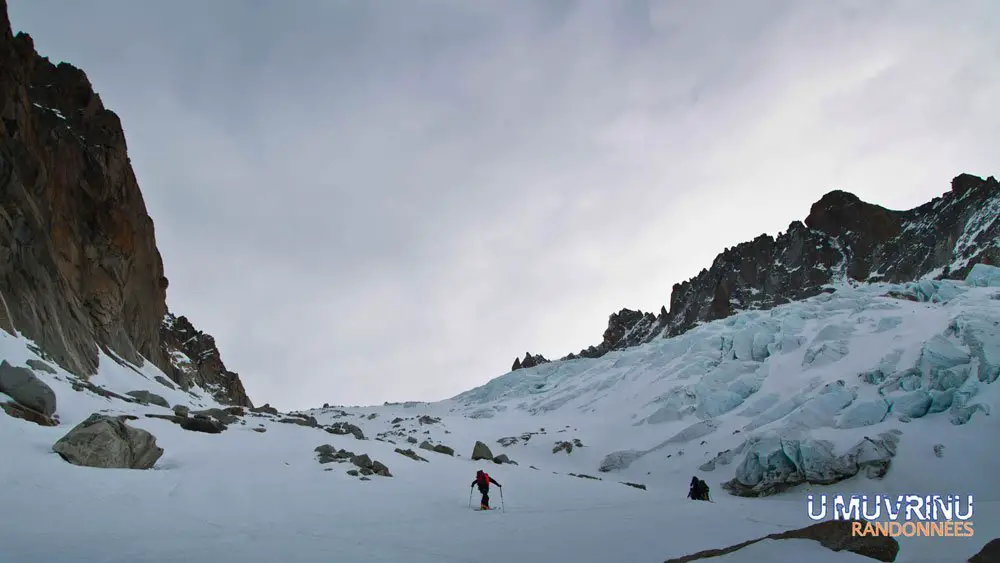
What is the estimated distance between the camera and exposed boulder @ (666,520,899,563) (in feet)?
24.6

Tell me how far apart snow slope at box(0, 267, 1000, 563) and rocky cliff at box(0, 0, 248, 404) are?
142 inches

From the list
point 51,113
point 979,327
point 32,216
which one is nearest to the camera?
point 979,327

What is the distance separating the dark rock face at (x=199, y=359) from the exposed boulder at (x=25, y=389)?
5096cm

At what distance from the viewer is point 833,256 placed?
4306 inches

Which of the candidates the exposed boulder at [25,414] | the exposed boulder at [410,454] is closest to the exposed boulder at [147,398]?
the exposed boulder at [25,414]

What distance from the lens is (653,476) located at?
96.4ft

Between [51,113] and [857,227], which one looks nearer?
[51,113]

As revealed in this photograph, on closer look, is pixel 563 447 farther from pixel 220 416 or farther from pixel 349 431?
pixel 220 416

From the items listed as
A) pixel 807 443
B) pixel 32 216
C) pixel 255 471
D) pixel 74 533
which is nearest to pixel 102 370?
pixel 32 216

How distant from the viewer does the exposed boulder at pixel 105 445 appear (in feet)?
40.3

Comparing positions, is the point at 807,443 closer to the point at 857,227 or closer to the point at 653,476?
the point at 653,476

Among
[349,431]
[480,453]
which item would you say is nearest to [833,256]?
[480,453]

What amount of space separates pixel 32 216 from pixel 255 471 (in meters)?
22.0

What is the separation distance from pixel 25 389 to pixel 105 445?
5351 millimetres
